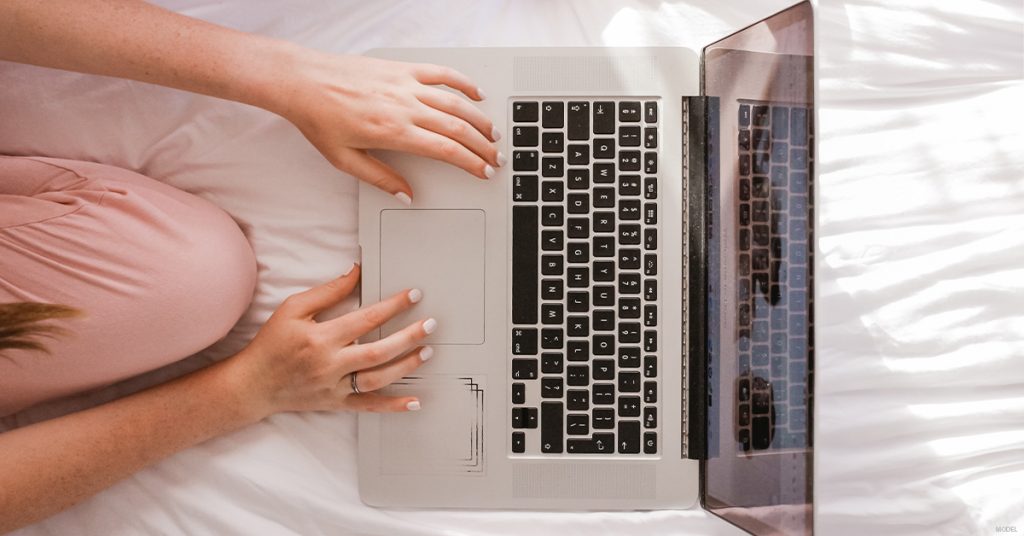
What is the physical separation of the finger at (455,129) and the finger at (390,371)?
0.89 feet

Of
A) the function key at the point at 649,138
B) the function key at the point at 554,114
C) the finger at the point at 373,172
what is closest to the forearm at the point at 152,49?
the finger at the point at 373,172

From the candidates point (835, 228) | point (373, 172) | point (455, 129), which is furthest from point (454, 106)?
point (835, 228)

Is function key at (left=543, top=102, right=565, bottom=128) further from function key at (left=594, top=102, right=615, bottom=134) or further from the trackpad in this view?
the trackpad

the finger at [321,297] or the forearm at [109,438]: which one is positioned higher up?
the finger at [321,297]

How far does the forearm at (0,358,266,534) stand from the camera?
2.78 feet

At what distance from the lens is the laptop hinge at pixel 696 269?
0.88 meters

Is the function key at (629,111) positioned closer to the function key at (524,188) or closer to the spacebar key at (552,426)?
the function key at (524,188)

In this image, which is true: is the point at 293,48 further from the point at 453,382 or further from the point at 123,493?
the point at 123,493

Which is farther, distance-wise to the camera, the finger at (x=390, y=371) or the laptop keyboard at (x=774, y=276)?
the finger at (x=390, y=371)

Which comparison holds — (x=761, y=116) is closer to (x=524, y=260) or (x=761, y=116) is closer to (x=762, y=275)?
(x=762, y=275)

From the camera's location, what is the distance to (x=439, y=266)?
2.93 feet

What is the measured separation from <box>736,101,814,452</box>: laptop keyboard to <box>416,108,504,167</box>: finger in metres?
0.32

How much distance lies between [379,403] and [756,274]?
505 mm

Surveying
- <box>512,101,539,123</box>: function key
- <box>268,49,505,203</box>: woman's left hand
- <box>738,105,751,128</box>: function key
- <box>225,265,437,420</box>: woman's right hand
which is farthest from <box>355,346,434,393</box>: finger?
<box>738,105,751,128</box>: function key
